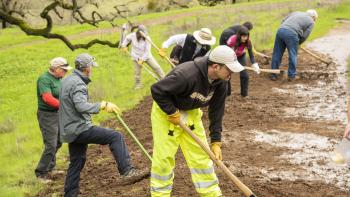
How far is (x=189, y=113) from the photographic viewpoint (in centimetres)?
504

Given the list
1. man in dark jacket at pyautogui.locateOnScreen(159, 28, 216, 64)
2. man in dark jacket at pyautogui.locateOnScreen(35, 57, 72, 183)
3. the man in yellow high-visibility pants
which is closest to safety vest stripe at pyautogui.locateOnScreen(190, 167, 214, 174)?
the man in yellow high-visibility pants

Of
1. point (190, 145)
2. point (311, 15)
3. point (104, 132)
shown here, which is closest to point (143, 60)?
point (311, 15)

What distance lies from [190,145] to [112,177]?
2.19 meters

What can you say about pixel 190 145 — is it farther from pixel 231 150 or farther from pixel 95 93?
pixel 95 93

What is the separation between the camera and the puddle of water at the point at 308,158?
6.46 meters

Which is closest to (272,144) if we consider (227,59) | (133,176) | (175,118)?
(133,176)

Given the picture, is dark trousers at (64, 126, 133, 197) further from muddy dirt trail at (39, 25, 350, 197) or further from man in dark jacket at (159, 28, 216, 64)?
man in dark jacket at (159, 28, 216, 64)

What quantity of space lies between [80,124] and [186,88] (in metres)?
1.58

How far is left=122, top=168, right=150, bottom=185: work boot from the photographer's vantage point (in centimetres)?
607

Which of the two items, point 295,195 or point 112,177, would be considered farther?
point 112,177

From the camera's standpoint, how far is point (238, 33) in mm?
9938

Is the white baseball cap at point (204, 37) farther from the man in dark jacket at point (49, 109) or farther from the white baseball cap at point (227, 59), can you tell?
the white baseball cap at point (227, 59)

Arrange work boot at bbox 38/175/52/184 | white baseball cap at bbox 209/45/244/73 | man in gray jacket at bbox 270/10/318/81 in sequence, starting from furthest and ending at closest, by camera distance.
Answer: man in gray jacket at bbox 270/10/318/81 < work boot at bbox 38/175/52/184 < white baseball cap at bbox 209/45/244/73

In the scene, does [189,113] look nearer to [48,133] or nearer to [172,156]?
[172,156]
